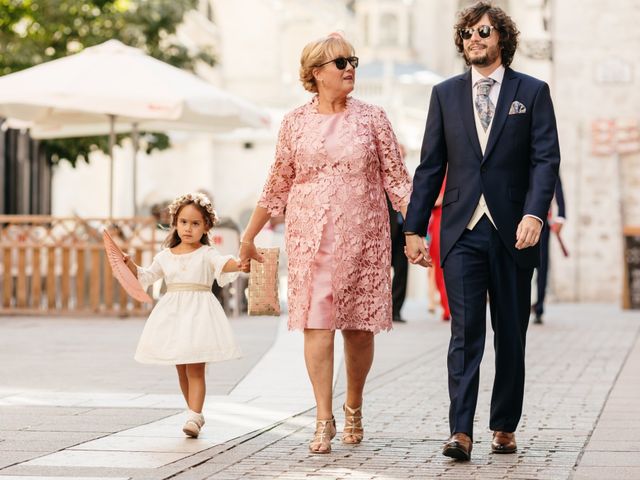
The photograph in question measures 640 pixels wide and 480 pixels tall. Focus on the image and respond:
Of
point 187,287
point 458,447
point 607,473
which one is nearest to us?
point 607,473

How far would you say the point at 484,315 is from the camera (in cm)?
722

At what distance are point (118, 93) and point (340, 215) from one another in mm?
9567

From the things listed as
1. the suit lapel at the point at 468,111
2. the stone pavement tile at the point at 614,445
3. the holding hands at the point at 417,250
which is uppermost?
the suit lapel at the point at 468,111

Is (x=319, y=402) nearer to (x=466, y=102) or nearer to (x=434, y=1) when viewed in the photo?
(x=466, y=102)

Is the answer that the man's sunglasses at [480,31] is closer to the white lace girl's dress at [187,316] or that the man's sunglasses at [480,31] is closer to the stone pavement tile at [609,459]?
the white lace girl's dress at [187,316]

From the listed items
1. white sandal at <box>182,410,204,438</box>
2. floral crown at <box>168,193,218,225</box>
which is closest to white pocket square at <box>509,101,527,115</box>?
floral crown at <box>168,193,218,225</box>

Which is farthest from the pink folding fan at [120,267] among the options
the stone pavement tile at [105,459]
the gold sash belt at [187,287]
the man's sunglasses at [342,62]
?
the man's sunglasses at [342,62]

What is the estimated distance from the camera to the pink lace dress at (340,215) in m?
7.48

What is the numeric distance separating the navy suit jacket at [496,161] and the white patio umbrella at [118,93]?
9.63 m

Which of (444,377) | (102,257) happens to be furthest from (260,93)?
(444,377)

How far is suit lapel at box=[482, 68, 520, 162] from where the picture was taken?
7117 mm

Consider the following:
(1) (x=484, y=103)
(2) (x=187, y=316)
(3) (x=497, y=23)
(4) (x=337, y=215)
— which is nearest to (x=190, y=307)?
(2) (x=187, y=316)

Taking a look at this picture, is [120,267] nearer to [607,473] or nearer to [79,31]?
[607,473]

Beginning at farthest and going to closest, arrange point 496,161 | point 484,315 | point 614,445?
point 614,445 → point 484,315 → point 496,161
